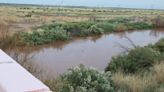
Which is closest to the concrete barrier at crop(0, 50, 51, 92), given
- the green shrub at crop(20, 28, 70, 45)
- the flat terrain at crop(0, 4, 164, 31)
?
the flat terrain at crop(0, 4, 164, 31)

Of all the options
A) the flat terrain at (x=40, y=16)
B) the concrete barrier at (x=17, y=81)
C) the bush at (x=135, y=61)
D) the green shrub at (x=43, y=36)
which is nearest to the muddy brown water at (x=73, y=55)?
the green shrub at (x=43, y=36)

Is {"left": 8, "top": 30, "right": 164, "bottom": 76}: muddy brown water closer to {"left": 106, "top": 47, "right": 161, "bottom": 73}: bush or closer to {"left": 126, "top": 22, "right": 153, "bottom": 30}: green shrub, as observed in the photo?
{"left": 106, "top": 47, "right": 161, "bottom": 73}: bush

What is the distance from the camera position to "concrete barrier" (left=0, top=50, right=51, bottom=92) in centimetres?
214

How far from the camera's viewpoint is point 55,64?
1487 centimetres

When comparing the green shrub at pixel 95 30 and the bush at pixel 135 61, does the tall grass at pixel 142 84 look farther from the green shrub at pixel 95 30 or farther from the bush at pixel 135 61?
the green shrub at pixel 95 30

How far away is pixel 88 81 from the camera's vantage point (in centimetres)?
768

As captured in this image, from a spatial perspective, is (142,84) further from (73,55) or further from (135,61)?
(73,55)

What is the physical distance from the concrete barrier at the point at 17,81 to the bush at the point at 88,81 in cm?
452

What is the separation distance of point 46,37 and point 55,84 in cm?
1760

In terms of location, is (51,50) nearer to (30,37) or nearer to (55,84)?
(30,37)

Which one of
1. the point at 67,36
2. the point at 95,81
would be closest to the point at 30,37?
the point at 67,36

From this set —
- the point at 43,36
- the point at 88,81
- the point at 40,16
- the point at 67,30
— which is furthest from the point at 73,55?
the point at 40,16

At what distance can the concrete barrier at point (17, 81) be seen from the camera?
2139mm

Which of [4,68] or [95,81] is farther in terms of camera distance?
[95,81]
